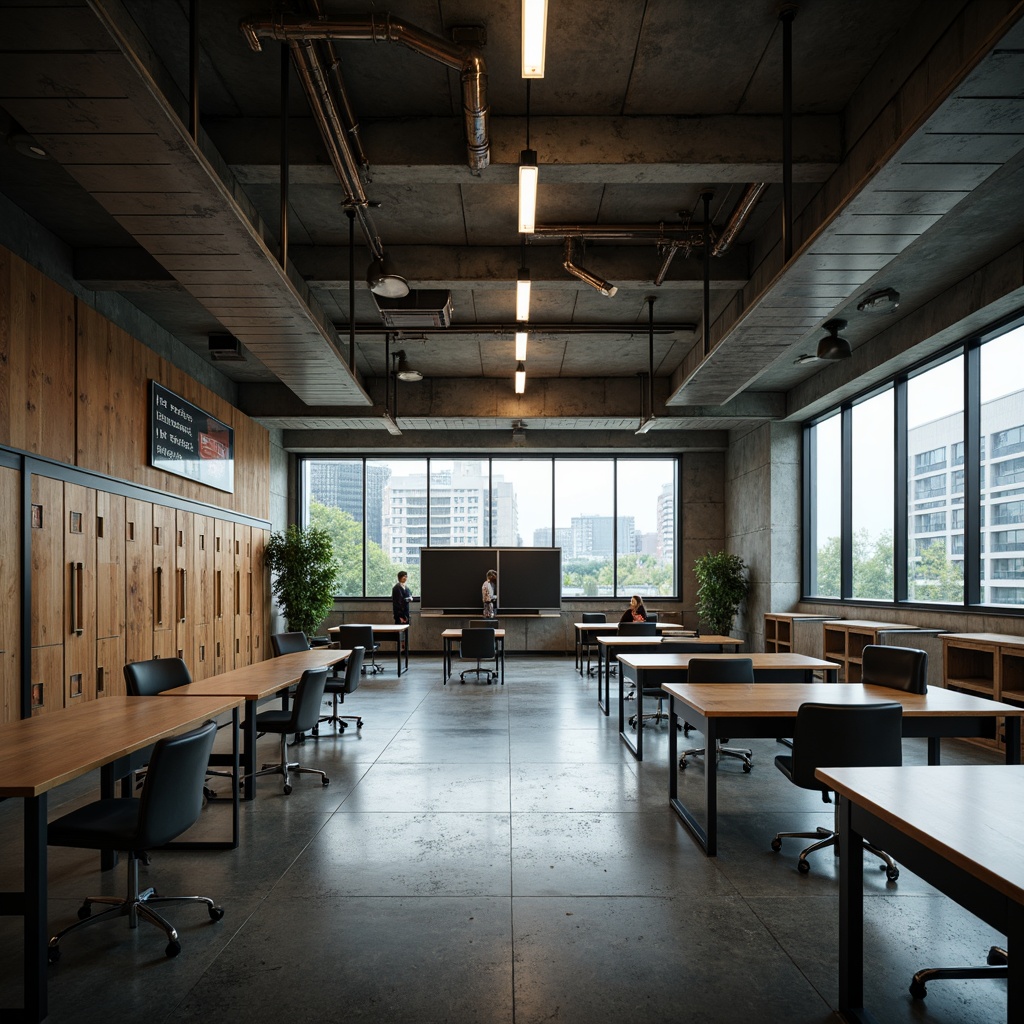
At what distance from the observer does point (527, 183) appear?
4176 mm

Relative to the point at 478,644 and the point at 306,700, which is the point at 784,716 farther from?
the point at 478,644

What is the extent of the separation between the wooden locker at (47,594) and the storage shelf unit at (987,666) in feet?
23.0

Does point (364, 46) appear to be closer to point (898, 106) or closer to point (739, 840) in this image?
point (898, 106)

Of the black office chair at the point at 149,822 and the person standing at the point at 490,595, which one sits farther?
the person standing at the point at 490,595

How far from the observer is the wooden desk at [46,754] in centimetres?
239

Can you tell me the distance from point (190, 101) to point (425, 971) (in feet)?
13.0

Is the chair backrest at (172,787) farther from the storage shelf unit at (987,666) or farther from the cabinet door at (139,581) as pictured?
the storage shelf unit at (987,666)

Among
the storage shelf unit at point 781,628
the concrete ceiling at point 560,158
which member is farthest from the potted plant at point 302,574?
the storage shelf unit at point 781,628

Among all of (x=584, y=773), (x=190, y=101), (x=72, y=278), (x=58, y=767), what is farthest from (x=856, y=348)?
(x=58, y=767)

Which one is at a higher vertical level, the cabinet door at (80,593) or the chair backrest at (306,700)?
the cabinet door at (80,593)

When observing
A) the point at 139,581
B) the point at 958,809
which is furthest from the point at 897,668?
the point at 139,581

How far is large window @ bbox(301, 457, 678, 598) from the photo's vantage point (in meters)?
13.8

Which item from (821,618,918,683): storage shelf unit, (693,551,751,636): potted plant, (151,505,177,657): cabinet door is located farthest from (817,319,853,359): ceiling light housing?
(151,505,177,657): cabinet door

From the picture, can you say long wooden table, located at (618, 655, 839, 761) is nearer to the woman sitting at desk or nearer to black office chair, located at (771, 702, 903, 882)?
black office chair, located at (771, 702, 903, 882)
